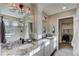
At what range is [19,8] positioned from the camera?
4.86 feet

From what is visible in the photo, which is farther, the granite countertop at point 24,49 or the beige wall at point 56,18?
the beige wall at point 56,18

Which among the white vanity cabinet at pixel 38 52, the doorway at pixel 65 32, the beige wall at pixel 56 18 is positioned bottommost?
the white vanity cabinet at pixel 38 52

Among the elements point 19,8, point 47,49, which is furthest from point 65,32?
point 19,8

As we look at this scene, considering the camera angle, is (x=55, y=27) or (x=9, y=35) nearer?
(x=9, y=35)

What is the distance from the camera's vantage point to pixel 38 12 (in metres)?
1.53

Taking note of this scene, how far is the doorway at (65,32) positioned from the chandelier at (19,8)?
579mm

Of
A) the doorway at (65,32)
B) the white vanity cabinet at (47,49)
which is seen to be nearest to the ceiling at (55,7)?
the doorway at (65,32)

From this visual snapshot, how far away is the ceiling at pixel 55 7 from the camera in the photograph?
147 centimetres

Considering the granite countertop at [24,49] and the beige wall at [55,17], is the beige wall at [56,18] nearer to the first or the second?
the beige wall at [55,17]

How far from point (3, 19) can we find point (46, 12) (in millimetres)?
670

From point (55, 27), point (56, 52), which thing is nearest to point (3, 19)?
point (55, 27)

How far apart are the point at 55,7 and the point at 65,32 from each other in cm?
43

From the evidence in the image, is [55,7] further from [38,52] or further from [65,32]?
[38,52]

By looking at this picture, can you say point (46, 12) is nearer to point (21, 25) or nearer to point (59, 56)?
point (21, 25)
